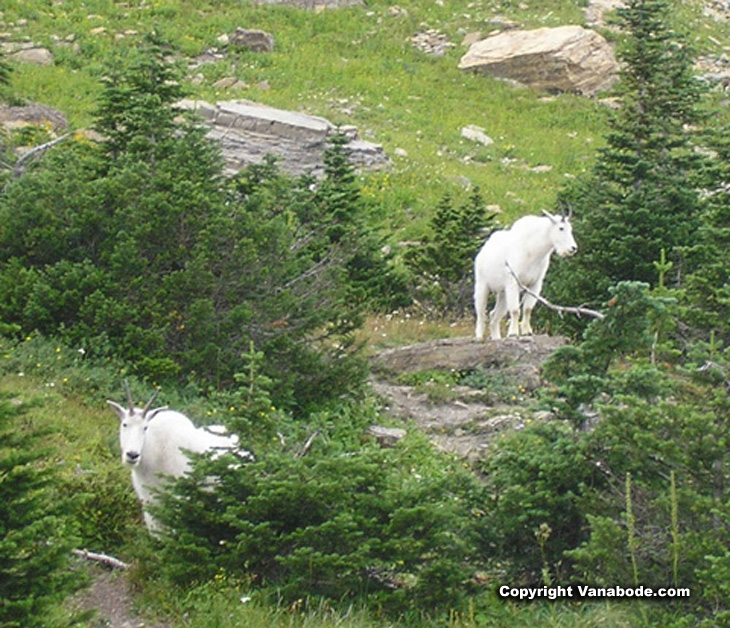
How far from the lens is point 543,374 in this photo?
27.1ft

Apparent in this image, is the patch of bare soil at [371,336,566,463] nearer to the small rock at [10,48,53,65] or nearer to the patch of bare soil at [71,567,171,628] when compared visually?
the patch of bare soil at [71,567,171,628]

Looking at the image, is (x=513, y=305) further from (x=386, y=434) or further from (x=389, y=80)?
(x=389, y=80)

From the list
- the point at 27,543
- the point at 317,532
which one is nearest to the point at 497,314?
the point at 317,532

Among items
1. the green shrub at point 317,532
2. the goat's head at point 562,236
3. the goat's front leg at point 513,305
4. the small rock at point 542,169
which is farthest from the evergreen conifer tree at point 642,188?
→ the small rock at point 542,169

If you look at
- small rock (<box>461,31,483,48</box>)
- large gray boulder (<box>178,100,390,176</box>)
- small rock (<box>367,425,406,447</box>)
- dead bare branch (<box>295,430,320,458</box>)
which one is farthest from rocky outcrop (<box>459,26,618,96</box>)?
dead bare branch (<box>295,430,320,458</box>)

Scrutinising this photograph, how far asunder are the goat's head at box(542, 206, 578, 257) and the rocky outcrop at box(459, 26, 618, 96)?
2239 cm

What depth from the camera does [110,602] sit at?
7133 mm

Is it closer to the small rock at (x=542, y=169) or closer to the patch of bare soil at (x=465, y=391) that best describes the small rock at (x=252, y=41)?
the small rock at (x=542, y=169)

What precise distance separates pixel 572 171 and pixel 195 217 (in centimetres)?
1988

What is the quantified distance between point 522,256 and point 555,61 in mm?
22418

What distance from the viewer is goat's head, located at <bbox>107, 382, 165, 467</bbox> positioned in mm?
8367

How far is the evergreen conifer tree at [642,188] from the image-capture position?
16844mm

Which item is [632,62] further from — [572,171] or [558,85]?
[558,85]

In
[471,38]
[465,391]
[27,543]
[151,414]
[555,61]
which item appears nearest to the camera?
[27,543]
